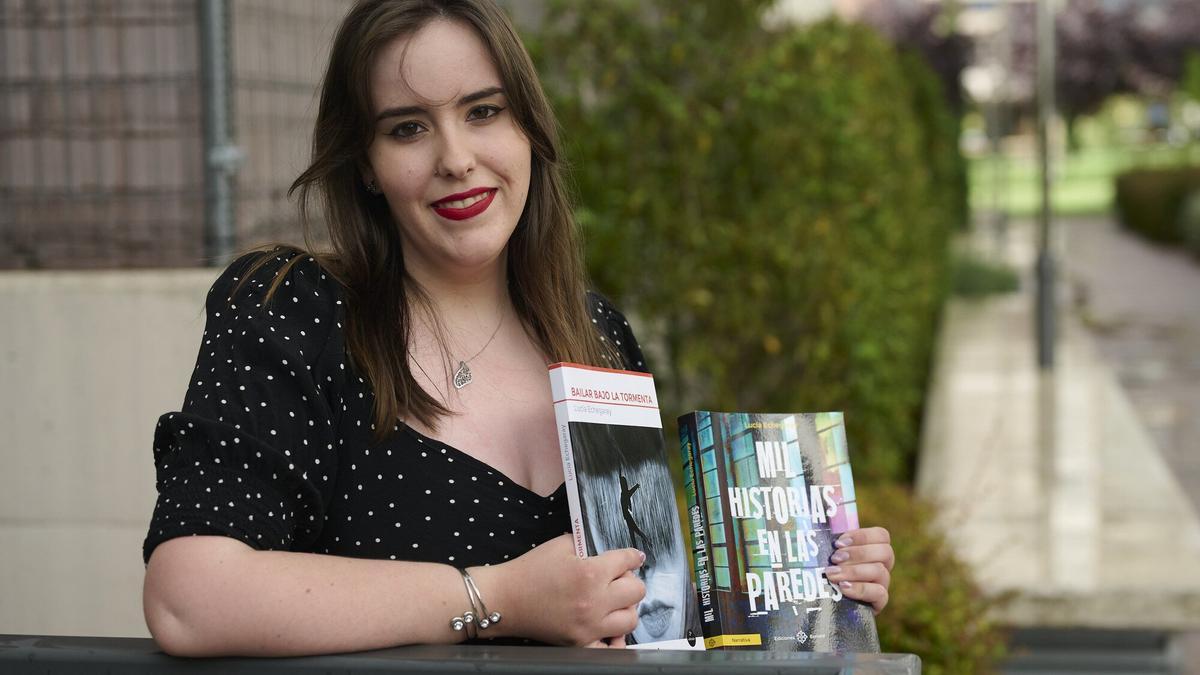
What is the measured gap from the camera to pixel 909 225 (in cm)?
1049

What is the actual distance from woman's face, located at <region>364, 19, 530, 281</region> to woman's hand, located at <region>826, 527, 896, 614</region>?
0.65 metres

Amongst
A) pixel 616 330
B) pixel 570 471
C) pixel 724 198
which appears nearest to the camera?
pixel 570 471

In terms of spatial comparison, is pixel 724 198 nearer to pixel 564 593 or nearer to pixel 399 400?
pixel 399 400

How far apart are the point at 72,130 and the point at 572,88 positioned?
2181 millimetres

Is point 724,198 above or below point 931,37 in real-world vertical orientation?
below

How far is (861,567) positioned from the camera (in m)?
2.08

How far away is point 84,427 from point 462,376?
2369 mm

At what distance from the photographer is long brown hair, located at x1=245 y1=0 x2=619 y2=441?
2047 mm

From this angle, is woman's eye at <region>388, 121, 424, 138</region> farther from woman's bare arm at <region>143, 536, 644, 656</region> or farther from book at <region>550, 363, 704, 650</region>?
woman's bare arm at <region>143, 536, 644, 656</region>

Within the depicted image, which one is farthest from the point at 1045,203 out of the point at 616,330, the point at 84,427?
the point at 616,330

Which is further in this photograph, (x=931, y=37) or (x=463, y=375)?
(x=931, y=37)

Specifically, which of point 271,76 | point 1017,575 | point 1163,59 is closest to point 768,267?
point 1017,575

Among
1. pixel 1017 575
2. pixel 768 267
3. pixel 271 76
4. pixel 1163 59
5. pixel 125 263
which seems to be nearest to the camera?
pixel 125 263

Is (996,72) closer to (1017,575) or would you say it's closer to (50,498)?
(1017,575)
